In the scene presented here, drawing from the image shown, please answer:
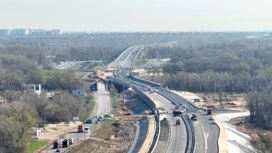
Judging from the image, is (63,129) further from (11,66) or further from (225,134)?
(11,66)

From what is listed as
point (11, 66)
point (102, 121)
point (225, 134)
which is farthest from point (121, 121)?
point (11, 66)

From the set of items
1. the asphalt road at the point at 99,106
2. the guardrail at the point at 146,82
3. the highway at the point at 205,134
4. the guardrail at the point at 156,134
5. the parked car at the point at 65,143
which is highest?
the highway at the point at 205,134

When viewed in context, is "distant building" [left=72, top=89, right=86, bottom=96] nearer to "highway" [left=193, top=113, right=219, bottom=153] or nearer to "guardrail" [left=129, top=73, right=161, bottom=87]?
"guardrail" [left=129, top=73, right=161, bottom=87]

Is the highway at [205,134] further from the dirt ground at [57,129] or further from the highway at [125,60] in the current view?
the highway at [125,60]

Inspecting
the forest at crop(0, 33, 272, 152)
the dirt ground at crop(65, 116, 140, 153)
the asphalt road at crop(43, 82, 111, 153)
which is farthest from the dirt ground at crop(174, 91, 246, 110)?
the dirt ground at crop(65, 116, 140, 153)

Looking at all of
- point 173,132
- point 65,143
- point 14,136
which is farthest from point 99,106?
point 14,136

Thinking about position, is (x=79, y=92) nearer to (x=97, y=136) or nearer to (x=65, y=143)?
(x=97, y=136)

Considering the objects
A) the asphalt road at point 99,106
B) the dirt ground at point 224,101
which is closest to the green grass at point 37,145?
the asphalt road at point 99,106
